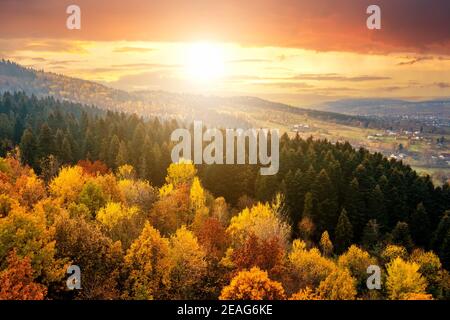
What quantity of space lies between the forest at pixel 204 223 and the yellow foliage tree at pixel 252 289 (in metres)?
0.15

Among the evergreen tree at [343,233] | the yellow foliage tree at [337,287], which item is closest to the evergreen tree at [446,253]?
the evergreen tree at [343,233]

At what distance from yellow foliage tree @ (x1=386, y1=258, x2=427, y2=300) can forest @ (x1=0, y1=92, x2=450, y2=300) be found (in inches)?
7.5

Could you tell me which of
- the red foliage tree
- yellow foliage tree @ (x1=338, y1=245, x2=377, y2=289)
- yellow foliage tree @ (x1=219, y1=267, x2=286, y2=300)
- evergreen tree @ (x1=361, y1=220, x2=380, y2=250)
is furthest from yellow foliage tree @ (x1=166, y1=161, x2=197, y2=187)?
yellow foliage tree @ (x1=219, y1=267, x2=286, y2=300)

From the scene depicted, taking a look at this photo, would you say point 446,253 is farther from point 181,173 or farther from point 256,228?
point 181,173

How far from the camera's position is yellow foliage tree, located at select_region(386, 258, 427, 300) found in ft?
220

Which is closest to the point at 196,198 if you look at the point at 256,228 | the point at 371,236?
the point at 256,228

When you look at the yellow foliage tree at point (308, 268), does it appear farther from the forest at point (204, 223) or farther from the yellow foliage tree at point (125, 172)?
the yellow foliage tree at point (125, 172)

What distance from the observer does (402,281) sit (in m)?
68.1

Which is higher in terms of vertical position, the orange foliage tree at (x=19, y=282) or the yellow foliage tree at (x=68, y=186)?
the yellow foliage tree at (x=68, y=186)

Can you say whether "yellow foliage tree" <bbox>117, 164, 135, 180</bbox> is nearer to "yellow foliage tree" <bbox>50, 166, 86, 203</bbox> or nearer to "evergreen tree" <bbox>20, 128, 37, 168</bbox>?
"yellow foliage tree" <bbox>50, 166, 86, 203</bbox>

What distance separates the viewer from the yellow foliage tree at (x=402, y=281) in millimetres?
67125

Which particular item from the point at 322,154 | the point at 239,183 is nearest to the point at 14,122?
the point at 239,183
